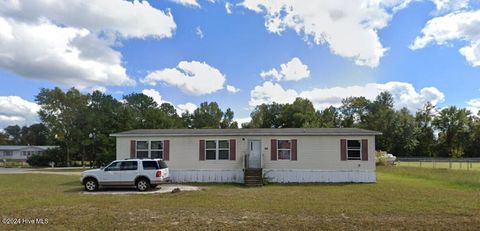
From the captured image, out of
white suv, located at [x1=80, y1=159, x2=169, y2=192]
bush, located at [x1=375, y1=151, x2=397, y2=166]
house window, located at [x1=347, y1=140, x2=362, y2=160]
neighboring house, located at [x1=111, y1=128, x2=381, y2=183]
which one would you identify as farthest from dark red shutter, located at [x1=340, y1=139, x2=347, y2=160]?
bush, located at [x1=375, y1=151, x2=397, y2=166]

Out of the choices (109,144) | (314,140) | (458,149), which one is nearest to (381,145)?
(458,149)

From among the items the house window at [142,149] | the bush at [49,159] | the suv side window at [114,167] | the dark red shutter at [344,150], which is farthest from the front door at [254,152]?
the bush at [49,159]

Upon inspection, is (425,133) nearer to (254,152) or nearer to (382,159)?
(382,159)

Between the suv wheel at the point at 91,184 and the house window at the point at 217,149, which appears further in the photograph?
the house window at the point at 217,149

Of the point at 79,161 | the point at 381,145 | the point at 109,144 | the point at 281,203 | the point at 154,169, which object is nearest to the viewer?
the point at 281,203

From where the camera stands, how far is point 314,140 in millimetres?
21891

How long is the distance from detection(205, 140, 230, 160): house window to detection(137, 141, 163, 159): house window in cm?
284

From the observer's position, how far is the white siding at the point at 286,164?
21500 mm

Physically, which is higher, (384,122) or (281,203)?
(384,122)

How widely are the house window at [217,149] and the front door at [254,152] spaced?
1.34m

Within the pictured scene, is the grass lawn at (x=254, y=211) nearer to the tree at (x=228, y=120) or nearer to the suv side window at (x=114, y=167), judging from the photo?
the suv side window at (x=114, y=167)

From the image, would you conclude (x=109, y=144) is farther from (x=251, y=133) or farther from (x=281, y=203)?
(x=281, y=203)

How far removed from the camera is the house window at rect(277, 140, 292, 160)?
22141 millimetres

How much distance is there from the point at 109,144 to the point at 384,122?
46.5m
